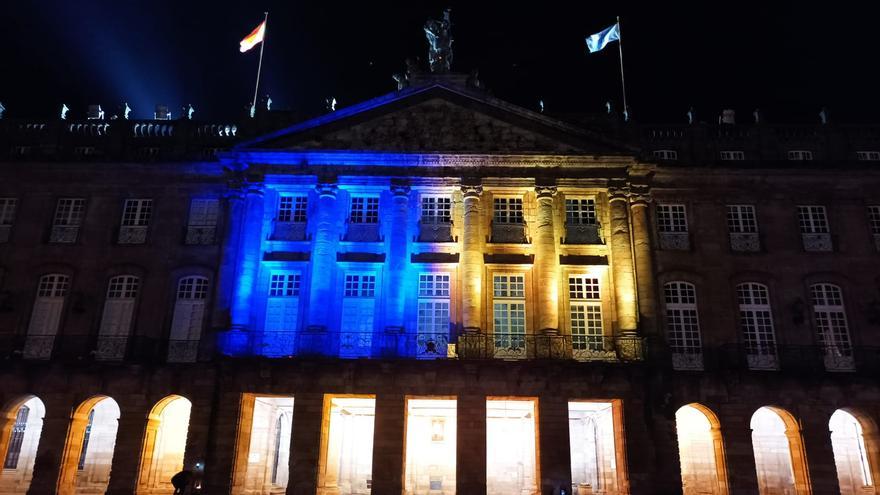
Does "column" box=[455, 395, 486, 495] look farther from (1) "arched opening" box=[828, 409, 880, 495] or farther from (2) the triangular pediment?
(1) "arched opening" box=[828, 409, 880, 495]

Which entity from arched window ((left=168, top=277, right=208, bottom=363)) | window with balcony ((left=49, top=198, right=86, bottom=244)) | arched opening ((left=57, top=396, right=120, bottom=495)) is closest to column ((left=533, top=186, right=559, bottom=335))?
arched window ((left=168, top=277, right=208, bottom=363))

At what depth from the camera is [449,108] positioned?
968 inches

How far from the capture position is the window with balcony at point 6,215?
2506 centimetres

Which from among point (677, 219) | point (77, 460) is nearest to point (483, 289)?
point (677, 219)

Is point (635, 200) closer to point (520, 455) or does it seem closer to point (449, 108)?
point (449, 108)

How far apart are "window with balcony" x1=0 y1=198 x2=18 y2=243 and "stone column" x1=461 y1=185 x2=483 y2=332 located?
17635mm

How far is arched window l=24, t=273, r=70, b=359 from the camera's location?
23.2m

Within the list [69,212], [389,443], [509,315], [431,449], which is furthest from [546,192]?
[69,212]

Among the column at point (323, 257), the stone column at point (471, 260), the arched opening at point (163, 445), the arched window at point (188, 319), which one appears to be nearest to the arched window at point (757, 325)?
the stone column at point (471, 260)

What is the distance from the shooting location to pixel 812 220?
24.6 meters

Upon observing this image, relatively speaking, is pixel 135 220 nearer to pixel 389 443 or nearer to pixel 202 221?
pixel 202 221

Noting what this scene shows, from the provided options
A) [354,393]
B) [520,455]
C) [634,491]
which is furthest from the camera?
[520,455]

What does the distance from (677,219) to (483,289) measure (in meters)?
8.10

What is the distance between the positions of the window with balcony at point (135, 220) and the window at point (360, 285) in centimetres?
825
